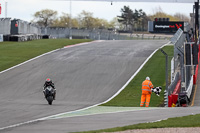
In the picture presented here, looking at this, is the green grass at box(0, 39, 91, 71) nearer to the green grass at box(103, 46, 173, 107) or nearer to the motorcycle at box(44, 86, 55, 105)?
the green grass at box(103, 46, 173, 107)

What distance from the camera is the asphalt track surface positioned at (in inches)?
509

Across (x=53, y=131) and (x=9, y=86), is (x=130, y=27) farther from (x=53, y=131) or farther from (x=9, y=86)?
(x=53, y=131)

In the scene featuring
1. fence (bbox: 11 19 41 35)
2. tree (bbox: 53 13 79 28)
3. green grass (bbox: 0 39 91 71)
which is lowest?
green grass (bbox: 0 39 91 71)

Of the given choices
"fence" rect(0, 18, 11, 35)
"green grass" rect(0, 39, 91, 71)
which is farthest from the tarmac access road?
"fence" rect(0, 18, 11, 35)

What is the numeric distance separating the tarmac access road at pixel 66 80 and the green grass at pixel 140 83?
606 millimetres

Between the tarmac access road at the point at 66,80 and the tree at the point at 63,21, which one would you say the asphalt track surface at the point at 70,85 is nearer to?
the tarmac access road at the point at 66,80

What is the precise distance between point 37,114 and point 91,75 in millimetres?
13973

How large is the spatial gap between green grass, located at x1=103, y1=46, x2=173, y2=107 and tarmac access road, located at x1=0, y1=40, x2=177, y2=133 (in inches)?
23.8

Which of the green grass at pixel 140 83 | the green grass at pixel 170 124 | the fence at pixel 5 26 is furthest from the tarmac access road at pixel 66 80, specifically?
the fence at pixel 5 26

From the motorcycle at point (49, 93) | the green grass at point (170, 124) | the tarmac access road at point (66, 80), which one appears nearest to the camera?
the green grass at point (170, 124)

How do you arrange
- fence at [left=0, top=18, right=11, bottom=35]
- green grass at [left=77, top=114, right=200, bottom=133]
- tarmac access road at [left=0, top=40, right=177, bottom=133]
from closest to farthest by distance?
green grass at [left=77, top=114, right=200, bottom=133]
tarmac access road at [left=0, top=40, right=177, bottom=133]
fence at [left=0, top=18, right=11, bottom=35]

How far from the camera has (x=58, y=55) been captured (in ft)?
122

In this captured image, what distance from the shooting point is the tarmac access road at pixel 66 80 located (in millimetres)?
17047

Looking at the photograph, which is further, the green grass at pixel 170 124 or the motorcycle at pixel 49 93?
the motorcycle at pixel 49 93
